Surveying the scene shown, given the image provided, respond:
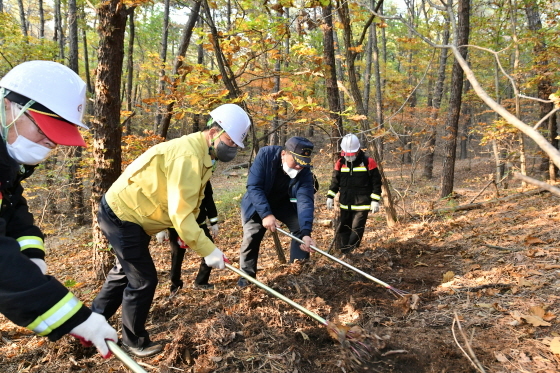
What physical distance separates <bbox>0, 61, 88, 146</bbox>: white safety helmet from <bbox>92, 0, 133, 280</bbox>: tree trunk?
2979 mm

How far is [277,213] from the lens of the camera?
4.95m

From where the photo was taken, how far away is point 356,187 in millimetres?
6062

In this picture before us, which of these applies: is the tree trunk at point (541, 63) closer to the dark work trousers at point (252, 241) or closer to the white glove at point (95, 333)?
the dark work trousers at point (252, 241)

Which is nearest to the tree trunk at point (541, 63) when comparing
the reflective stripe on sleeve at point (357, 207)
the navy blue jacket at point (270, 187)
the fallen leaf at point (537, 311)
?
the reflective stripe on sleeve at point (357, 207)

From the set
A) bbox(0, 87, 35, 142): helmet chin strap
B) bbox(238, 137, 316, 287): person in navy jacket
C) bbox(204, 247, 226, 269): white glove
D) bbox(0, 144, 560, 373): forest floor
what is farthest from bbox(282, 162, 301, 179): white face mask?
bbox(0, 87, 35, 142): helmet chin strap

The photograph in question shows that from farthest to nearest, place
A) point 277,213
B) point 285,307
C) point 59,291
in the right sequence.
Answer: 1. point 277,213
2. point 285,307
3. point 59,291

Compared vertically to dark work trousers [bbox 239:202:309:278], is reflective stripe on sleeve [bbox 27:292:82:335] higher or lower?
higher

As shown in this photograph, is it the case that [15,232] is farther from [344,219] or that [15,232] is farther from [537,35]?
[537,35]

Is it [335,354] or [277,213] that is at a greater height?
[277,213]

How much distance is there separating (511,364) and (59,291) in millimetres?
2849

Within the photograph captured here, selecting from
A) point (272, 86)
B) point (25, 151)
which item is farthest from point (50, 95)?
point (272, 86)

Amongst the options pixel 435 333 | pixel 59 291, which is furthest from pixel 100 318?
pixel 435 333

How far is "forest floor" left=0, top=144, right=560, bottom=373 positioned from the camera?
2459 millimetres

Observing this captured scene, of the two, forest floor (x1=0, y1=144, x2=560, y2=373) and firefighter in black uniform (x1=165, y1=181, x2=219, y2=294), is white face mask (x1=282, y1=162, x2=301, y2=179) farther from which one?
forest floor (x1=0, y1=144, x2=560, y2=373)
